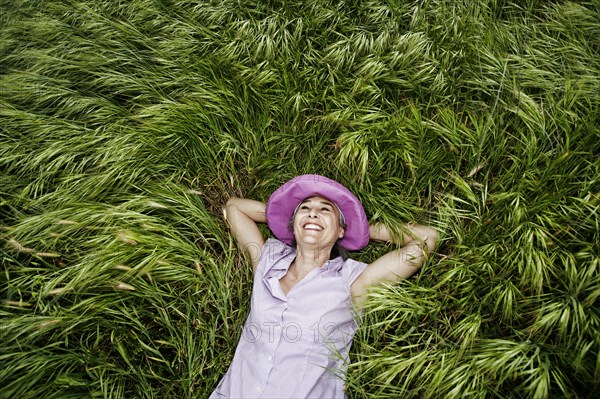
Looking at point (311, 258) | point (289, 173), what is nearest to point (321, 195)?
point (311, 258)

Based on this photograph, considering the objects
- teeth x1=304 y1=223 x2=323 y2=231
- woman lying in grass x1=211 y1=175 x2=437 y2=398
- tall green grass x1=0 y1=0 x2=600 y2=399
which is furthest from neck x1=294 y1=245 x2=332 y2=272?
tall green grass x1=0 y1=0 x2=600 y2=399

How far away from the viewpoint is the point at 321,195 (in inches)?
126

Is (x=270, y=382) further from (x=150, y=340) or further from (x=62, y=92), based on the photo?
(x=62, y=92)

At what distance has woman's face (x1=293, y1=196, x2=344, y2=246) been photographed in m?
3.03

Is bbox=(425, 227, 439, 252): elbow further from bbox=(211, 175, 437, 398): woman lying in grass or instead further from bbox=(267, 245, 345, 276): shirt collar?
bbox=(267, 245, 345, 276): shirt collar

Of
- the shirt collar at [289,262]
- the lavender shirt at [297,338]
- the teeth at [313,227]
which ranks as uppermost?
the teeth at [313,227]

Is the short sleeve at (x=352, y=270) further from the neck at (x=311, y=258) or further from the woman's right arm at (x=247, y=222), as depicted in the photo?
the woman's right arm at (x=247, y=222)

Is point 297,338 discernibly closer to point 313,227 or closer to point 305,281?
point 305,281

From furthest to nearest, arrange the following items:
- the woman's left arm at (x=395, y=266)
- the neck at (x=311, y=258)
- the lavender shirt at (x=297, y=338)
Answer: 1. the neck at (x=311, y=258)
2. the woman's left arm at (x=395, y=266)
3. the lavender shirt at (x=297, y=338)

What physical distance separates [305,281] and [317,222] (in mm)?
393

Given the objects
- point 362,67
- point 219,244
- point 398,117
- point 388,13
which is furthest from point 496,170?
point 219,244

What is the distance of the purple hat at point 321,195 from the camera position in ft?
10.4

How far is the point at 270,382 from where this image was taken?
2.71m

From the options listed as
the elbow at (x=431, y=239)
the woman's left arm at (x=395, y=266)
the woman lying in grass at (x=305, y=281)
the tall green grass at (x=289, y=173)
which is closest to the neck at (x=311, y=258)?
the woman lying in grass at (x=305, y=281)
